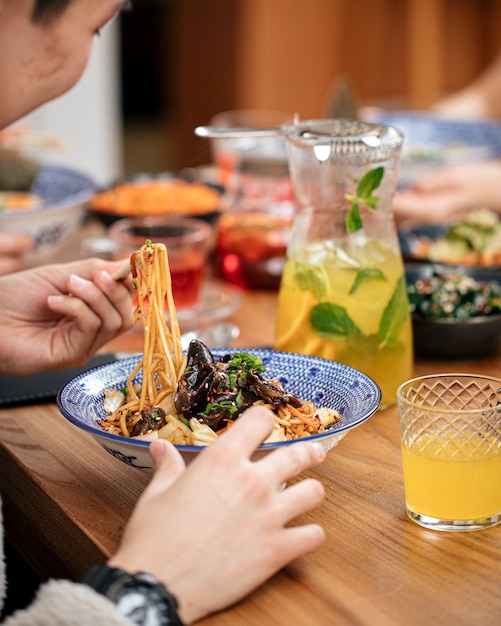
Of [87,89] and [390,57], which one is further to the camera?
[390,57]

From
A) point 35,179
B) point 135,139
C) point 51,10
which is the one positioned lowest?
point 135,139

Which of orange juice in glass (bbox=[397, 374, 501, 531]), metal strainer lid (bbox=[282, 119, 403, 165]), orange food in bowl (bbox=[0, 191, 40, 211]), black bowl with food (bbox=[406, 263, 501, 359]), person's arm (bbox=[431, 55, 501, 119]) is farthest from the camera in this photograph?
person's arm (bbox=[431, 55, 501, 119])

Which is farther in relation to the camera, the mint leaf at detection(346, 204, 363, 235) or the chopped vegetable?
the chopped vegetable

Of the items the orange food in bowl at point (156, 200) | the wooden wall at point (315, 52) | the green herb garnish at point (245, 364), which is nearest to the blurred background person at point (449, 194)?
the orange food in bowl at point (156, 200)

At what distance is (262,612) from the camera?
0.89m

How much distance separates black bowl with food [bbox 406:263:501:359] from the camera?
58.2 inches

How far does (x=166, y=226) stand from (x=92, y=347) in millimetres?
490

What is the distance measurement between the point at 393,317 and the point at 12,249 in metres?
0.89

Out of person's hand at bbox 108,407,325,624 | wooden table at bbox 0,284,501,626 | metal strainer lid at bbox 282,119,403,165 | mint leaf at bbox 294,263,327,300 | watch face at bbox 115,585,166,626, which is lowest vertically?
wooden table at bbox 0,284,501,626

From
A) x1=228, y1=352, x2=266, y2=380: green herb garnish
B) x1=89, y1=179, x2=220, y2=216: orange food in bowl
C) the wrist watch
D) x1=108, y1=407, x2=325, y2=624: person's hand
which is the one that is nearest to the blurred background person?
x1=89, y1=179, x2=220, y2=216: orange food in bowl

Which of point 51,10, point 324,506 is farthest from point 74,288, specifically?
point 324,506

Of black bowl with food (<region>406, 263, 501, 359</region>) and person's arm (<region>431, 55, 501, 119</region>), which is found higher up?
person's arm (<region>431, 55, 501, 119</region>)

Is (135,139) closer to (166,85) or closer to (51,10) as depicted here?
(166,85)

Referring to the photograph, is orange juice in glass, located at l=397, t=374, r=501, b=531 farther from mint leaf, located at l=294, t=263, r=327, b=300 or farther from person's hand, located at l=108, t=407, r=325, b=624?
mint leaf, located at l=294, t=263, r=327, b=300
